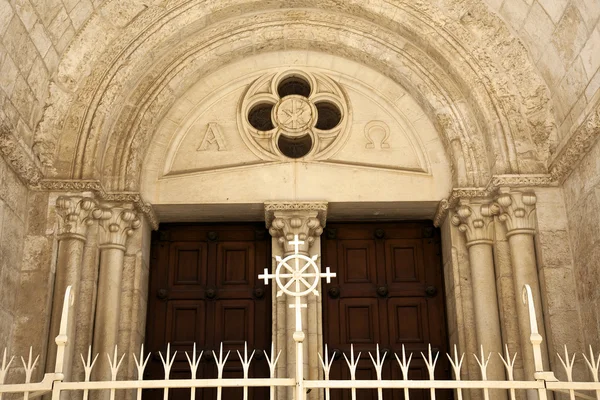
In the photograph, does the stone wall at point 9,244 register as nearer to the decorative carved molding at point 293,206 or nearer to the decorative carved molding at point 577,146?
the decorative carved molding at point 293,206

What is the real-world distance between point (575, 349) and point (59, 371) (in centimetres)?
404

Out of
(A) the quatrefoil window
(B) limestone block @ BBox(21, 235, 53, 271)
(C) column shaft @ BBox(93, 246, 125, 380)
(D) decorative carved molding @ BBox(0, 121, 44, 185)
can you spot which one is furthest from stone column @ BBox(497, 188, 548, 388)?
(D) decorative carved molding @ BBox(0, 121, 44, 185)

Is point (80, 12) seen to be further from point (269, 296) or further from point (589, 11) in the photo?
point (589, 11)

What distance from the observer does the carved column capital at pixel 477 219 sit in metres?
6.32

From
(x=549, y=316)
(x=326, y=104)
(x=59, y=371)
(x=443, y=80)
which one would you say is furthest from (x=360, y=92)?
(x=59, y=371)

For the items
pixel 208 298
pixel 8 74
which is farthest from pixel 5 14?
pixel 208 298

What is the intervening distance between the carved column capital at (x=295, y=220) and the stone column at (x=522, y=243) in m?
1.68

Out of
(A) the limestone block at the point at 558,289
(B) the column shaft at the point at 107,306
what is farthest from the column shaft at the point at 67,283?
(A) the limestone block at the point at 558,289

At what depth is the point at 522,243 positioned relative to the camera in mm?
6078

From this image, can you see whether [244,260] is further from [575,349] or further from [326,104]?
[575,349]

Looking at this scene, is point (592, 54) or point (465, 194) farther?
point (465, 194)

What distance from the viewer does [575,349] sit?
18.6 feet

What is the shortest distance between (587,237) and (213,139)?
3620mm

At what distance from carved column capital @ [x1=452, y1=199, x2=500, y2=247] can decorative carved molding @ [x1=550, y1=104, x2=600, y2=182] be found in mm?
613
